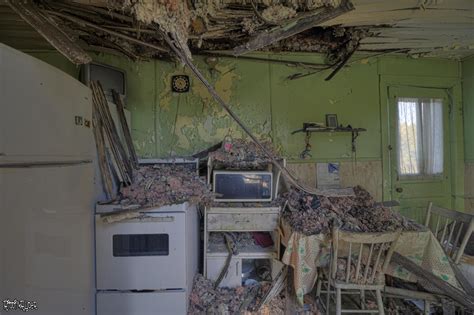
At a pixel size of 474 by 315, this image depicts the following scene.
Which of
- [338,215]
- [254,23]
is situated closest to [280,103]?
[254,23]

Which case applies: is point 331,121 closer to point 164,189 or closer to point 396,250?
point 396,250

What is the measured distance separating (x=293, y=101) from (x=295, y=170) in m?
0.82

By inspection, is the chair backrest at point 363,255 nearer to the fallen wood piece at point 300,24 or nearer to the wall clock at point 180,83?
the fallen wood piece at point 300,24

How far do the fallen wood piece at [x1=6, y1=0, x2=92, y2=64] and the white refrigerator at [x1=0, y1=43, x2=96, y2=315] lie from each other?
16 centimetres

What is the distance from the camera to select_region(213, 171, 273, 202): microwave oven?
246cm

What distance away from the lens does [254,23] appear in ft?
6.67

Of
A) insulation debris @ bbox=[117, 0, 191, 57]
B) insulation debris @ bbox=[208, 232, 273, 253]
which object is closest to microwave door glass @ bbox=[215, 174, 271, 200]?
insulation debris @ bbox=[208, 232, 273, 253]

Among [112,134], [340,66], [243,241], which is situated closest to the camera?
[112,134]

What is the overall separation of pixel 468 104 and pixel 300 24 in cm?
276

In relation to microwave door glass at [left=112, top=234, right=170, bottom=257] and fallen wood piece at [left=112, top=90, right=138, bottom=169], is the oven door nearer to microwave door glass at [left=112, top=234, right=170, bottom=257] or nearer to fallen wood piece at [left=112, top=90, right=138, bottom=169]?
microwave door glass at [left=112, top=234, right=170, bottom=257]

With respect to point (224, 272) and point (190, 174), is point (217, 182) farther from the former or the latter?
point (224, 272)

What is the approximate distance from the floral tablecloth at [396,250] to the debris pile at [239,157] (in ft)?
2.59

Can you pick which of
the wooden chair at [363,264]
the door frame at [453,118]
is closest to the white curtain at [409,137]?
the door frame at [453,118]

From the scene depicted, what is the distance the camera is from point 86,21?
1.87 m
